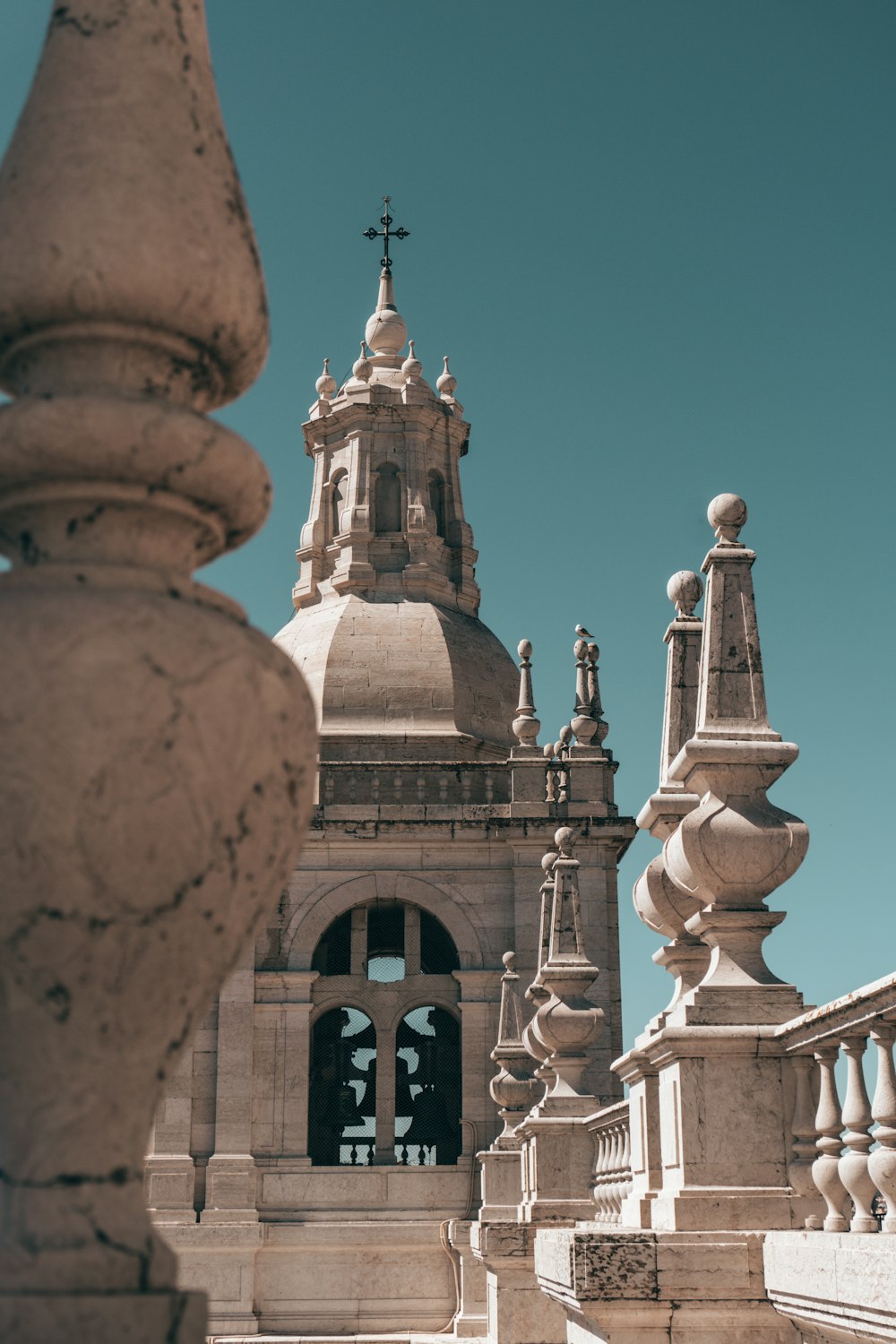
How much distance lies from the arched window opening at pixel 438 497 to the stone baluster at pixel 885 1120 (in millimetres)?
35851

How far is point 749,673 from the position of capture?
7668 millimetres

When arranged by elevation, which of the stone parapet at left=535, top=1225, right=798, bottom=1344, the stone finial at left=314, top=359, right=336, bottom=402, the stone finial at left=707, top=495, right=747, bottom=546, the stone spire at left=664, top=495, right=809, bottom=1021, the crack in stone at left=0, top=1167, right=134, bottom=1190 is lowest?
the stone parapet at left=535, top=1225, right=798, bottom=1344

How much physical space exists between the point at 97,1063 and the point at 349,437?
127ft

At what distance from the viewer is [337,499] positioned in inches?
1614

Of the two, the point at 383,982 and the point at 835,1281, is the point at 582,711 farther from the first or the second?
the point at 835,1281

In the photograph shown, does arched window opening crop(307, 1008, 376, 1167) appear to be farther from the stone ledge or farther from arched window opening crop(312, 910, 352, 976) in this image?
the stone ledge

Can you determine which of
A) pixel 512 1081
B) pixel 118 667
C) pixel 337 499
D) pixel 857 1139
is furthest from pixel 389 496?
pixel 118 667

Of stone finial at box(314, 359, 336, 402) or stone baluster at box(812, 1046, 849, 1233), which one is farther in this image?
stone finial at box(314, 359, 336, 402)

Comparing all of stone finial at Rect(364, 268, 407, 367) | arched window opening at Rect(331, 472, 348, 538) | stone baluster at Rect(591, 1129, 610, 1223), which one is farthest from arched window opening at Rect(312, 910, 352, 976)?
stone baluster at Rect(591, 1129, 610, 1223)

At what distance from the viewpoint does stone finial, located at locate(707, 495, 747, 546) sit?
7.88 m

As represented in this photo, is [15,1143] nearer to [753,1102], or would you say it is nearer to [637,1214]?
[753,1102]

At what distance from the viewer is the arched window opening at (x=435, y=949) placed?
34.8 m

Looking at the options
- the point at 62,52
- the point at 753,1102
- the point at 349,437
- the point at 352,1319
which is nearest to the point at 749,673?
the point at 753,1102

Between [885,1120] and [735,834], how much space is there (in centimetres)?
181
